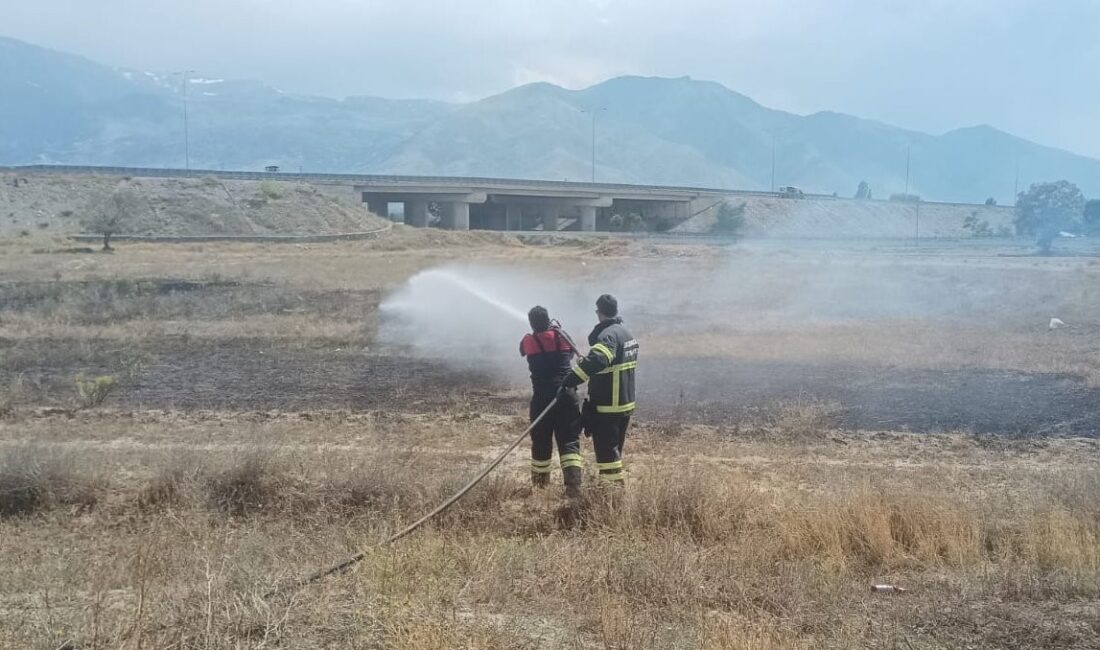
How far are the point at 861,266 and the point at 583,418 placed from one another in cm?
2953

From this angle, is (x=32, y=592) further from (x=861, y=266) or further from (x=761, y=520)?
(x=861, y=266)

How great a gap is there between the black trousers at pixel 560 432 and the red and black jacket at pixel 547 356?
11cm

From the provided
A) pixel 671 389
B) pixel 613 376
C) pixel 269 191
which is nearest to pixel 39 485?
pixel 613 376

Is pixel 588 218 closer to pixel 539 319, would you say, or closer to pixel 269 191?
pixel 269 191

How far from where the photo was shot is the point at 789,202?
8319 cm

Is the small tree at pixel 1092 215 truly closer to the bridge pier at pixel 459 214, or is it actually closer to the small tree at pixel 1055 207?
the small tree at pixel 1055 207

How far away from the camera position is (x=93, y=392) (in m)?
12.7

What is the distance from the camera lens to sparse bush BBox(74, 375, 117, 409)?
12.5 meters

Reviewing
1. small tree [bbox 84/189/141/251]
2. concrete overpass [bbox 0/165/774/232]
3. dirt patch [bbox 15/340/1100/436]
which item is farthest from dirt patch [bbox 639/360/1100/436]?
concrete overpass [bbox 0/165/774/232]

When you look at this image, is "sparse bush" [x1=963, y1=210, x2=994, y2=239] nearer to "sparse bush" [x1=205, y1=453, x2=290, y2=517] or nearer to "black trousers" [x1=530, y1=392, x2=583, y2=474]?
"black trousers" [x1=530, y1=392, x2=583, y2=474]

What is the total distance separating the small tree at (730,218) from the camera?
253ft

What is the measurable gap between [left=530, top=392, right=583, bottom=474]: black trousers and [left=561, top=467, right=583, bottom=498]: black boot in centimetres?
7

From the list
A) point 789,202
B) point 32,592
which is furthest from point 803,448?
point 789,202

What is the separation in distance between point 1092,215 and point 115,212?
66496mm
